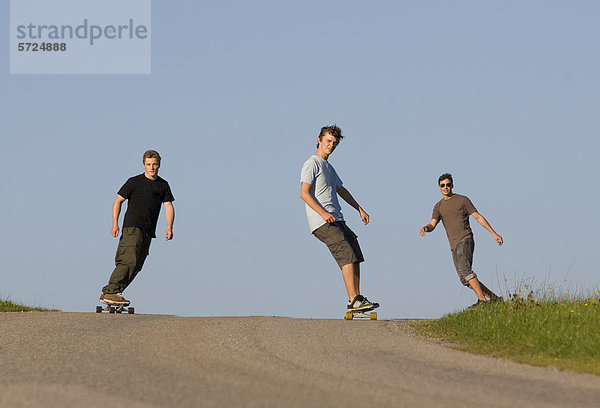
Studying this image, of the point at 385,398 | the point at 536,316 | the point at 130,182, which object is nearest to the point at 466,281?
the point at 536,316

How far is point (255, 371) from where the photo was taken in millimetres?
6230

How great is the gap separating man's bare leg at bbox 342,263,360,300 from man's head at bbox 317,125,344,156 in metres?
1.61

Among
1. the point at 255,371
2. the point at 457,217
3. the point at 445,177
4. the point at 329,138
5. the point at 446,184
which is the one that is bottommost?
the point at 255,371

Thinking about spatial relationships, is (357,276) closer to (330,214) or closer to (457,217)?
(330,214)

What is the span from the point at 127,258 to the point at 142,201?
94cm

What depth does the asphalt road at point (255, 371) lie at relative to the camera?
519cm

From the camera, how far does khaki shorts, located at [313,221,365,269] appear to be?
10.7m

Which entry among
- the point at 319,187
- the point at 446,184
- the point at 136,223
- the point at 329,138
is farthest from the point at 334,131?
the point at 136,223

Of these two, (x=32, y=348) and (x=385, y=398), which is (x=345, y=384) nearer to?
(x=385, y=398)

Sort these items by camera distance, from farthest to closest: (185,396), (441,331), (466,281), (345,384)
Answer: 1. (466,281)
2. (441,331)
3. (345,384)
4. (185,396)

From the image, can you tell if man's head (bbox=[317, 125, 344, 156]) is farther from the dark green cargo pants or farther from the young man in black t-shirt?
the dark green cargo pants

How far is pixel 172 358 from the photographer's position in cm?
693

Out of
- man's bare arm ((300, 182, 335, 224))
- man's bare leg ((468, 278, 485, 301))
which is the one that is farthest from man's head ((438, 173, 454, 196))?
man's bare arm ((300, 182, 335, 224))

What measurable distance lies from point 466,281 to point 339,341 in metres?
4.47
